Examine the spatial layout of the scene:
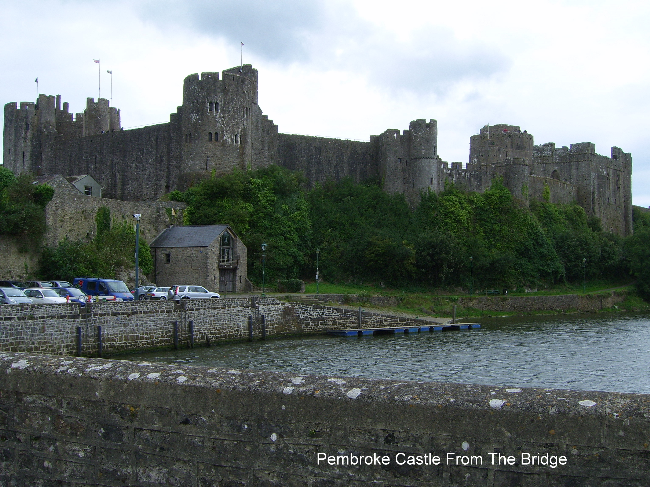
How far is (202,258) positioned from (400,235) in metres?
17.8

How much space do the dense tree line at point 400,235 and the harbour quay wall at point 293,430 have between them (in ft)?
126

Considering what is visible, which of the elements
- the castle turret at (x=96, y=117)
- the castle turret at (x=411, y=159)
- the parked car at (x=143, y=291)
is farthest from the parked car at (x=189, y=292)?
the castle turret at (x=96, y=117)

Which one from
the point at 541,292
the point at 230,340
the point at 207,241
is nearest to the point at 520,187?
the point at 541,292

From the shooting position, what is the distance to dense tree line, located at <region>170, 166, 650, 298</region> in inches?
1805

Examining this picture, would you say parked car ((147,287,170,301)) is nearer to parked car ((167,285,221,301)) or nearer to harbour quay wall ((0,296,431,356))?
parked car ((167,285,221,301))

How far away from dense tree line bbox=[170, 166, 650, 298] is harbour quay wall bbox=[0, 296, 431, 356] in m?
9.91

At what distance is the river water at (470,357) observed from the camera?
2192 cm

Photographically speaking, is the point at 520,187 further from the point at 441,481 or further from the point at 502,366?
the point at 441,481

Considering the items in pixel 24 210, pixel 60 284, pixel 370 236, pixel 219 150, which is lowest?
pixel 60 284

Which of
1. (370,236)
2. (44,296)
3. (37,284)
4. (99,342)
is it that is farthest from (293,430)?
(370,236)

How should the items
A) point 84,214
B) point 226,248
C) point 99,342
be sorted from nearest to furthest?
point 99,342 → point 84,214 → point 226,248

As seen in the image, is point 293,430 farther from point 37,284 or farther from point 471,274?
point 471,274

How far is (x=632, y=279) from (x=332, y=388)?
217ft

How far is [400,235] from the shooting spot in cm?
5081
